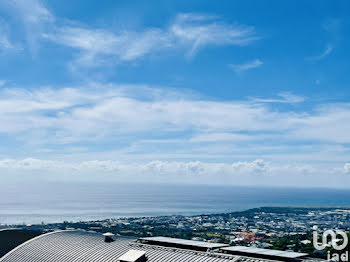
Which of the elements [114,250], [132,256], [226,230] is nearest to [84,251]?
[114,250]

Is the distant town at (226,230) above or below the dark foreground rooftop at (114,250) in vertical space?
below

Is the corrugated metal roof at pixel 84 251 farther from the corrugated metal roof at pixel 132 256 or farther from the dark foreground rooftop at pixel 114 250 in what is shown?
the corrugated metal roof at pixel 132 256

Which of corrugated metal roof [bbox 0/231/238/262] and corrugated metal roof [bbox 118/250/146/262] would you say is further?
corrugated metal roof [bbox 0/231/238/262]

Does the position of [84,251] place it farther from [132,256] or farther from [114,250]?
[132,256]

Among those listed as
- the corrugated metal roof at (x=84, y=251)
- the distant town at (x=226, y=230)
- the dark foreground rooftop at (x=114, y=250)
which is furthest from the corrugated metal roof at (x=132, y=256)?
the distant town at (x=226, y=230)

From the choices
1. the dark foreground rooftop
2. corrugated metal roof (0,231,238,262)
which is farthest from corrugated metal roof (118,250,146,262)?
corrugated metal roof (0,231,238,262)

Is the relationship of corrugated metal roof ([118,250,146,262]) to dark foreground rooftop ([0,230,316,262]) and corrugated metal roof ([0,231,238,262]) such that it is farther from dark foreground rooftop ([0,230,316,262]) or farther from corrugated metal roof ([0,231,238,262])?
corrugated metal roof ([0,231,238,262])

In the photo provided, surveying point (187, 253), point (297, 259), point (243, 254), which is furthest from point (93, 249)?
point (297, 259)

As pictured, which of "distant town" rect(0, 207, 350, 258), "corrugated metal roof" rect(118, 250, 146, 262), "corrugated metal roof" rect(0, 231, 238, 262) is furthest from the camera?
"distant town" rect(0, 207, 350, 258)
